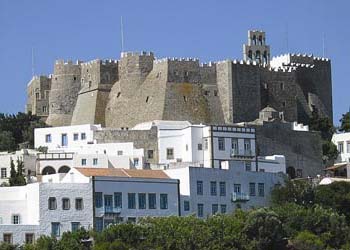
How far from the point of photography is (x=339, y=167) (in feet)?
334

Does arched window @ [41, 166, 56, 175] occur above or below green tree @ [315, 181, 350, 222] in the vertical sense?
above

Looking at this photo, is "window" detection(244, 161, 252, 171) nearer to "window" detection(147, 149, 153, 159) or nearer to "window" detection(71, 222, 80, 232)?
"window" detection(147, 149, 153, 159)

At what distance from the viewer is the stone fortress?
106188 mm

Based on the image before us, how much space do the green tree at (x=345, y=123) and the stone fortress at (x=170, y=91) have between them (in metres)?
1.57

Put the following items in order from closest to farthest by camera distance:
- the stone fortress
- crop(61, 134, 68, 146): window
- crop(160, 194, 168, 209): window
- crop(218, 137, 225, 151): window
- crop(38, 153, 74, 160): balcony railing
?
1. crop(160, 194, 168, 209): window
2. crop(218, 137, 225, 151): window
3. crop(38, 153, 74, 160): balcony railing
4. crop(61, 134, 68, 146): window
5. the stone fortress

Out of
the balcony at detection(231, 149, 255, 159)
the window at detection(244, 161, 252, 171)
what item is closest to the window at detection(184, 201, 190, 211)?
the window at detection(244, 161, 252, 171)

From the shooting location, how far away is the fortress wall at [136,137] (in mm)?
98438

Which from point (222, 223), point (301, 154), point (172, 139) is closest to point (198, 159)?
point (172, 139)

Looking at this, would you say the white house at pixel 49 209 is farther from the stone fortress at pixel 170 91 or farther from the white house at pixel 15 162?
the stone fortress at pixel 170 91

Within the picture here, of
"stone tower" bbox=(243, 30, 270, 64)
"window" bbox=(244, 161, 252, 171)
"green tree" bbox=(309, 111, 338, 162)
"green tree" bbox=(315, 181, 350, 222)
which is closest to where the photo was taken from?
"green tree" bbox=(315, 181, 350, 222)

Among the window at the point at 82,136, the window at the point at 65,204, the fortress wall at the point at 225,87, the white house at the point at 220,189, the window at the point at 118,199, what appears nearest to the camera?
the window at the point at 65,204

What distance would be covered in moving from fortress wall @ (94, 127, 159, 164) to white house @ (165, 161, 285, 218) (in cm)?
1156

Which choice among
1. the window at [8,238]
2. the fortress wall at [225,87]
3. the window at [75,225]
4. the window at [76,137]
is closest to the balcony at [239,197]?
the window at [75,225]

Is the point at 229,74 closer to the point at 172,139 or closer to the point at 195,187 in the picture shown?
the point at 172,139
